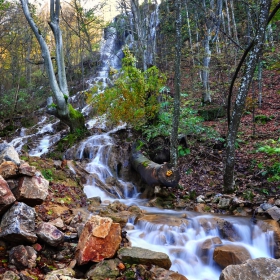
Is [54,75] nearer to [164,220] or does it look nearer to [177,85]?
[177,85]

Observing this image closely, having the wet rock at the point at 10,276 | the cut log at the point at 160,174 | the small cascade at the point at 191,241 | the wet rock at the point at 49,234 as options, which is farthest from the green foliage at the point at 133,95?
the wet rock at the point at 10,276

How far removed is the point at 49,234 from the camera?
368cm

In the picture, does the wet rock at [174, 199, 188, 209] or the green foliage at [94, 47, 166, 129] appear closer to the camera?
the wet rock at [174, 199, 188, 209]

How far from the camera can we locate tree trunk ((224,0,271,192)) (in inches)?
218

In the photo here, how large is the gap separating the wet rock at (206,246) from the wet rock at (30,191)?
121 inches

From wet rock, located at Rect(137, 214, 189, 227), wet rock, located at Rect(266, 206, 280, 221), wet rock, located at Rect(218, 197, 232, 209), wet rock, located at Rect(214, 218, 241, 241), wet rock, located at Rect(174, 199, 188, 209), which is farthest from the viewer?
wet rock, located at Rect(174, 199, 188, 209)

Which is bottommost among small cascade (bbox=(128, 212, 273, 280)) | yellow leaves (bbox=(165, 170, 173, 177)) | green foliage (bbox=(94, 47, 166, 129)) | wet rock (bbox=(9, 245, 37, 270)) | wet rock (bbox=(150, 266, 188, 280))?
small cascade (bbox=(128, 212, 273, 280))

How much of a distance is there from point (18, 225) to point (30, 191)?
73 centimetres

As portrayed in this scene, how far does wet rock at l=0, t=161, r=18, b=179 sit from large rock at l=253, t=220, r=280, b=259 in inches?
190

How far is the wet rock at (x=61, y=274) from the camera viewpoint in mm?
2977

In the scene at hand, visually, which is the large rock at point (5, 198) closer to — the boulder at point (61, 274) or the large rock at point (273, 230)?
the boulder at point (61, 274)

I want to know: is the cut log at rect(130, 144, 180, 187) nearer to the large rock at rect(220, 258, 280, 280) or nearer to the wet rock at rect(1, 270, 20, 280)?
the large rock at rect(220, 258, 280, 280)

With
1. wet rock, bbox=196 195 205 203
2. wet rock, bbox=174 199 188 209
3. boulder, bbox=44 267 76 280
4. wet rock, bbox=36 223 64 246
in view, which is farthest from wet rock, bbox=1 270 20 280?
wet rock, bbox=196 195 205 203

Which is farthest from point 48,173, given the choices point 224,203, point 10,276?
point 224,203
